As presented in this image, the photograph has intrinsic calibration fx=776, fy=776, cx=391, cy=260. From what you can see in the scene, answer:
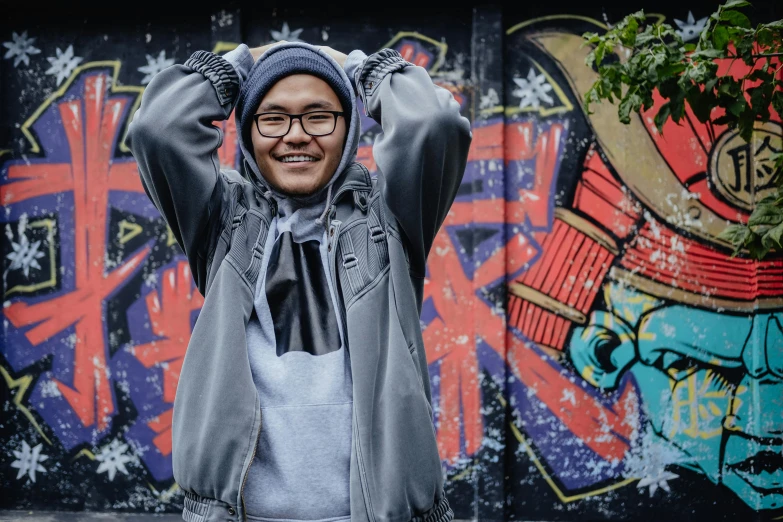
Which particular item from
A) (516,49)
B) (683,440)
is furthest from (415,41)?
(683,440)

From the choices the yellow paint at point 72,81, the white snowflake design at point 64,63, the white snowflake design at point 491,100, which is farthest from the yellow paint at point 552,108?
the white snowflake design at point 64,63

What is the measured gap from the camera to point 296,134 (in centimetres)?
193

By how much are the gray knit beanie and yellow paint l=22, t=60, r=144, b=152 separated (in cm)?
349

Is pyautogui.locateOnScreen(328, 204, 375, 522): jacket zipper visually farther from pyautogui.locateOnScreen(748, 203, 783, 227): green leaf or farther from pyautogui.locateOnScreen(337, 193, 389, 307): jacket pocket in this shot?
pyautogui.locateOnScreen(748, 203, 783, 227): green leaf

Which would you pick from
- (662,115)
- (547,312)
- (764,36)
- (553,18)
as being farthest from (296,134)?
(553,18)

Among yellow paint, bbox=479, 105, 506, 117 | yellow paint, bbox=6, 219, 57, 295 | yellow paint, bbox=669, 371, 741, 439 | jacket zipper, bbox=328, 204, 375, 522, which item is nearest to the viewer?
jacket zipper, bbox=328, 204, 375, 522

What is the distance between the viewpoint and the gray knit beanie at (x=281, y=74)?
1946 millimetres

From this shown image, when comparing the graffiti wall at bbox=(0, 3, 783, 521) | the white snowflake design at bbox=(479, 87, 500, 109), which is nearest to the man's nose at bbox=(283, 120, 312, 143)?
the graffiti wall at bbox=(0, 3, 783, 521)

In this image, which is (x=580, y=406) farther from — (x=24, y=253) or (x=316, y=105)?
(x=24, y=253)

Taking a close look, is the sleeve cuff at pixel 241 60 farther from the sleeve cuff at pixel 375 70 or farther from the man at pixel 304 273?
the sleeve cuff at pixel 375 70

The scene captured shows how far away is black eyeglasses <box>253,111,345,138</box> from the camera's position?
6.39 feet

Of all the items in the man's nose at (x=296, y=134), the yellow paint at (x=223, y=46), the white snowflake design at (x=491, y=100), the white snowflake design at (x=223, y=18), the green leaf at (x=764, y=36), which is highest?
the white snowflake design at (x=223, y=18)

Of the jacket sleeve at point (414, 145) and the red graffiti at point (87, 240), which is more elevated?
the jacket sleeve at point (414, 145)

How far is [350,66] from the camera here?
82.4 inches
